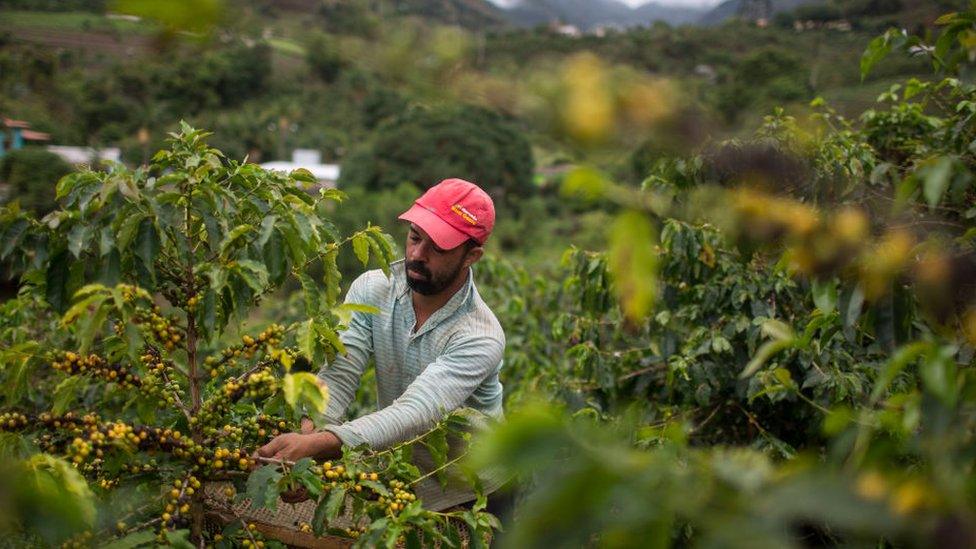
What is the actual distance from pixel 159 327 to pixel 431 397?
30.8 inches

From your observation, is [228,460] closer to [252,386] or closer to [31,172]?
[252,386]

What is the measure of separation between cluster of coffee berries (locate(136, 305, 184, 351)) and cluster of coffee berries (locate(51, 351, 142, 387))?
0.10 meters

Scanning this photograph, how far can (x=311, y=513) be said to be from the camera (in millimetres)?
2229

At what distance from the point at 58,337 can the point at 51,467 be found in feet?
9.15

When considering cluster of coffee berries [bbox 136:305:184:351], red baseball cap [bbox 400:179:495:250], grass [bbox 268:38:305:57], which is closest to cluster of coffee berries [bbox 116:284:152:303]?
cluster of coffee berries [bbox 136:305:184:351]

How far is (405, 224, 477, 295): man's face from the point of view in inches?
100.0

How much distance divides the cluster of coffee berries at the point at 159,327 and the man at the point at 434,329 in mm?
523

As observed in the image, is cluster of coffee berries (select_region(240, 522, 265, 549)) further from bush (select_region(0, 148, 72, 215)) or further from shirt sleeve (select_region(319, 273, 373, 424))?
bush (select_region(0, 148, 72, 215))

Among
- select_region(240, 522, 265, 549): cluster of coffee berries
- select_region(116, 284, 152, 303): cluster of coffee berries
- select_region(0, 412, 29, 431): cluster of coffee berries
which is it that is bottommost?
select_region(240, 522, 265, 549): cluster of coffee berries

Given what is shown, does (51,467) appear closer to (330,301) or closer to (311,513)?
(330,301)

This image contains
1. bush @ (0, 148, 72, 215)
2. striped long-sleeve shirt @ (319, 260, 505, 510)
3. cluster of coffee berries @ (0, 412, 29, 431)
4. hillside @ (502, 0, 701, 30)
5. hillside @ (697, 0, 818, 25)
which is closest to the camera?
hillside @ (502, 0, 701, 30)

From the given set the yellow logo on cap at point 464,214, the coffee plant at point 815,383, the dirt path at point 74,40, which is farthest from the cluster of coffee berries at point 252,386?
the dirt path at point 74,40

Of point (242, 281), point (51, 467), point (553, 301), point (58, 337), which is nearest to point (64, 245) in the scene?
point (242, 281)

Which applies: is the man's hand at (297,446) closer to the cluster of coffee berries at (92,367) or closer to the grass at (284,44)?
the cluster of coffee berries at (92,367)
